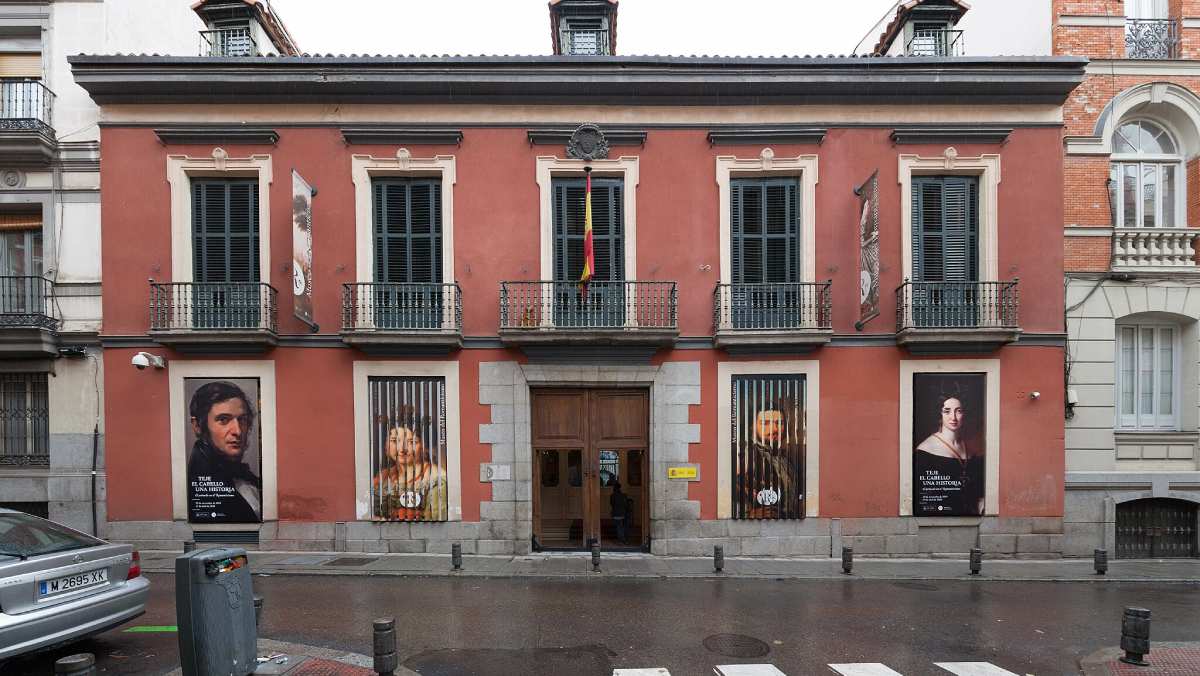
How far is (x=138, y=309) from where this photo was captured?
1179 cm

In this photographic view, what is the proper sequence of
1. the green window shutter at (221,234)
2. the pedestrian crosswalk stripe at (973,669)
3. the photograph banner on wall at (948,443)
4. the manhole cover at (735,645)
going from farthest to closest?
the green window shutter at (221,234) < the photograph banner on wall at (948,443) < the manhole cover at (735,645) < the pedestrian crosswalk stripe at (973,669)

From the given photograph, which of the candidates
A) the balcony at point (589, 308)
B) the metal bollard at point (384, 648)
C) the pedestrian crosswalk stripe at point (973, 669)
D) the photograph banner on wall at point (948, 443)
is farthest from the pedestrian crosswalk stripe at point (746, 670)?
the photograph banner on wall at point (948, 443)

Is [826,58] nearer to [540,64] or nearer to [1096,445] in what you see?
[540,64]

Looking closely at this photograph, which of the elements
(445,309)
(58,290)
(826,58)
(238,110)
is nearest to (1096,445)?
(826,58)

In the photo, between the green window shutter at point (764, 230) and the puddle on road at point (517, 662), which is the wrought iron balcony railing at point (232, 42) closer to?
the green window shutter at point (764, 230)

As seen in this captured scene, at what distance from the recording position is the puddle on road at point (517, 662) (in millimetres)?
6547

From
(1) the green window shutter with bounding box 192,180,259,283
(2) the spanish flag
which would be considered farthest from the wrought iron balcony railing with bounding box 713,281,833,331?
(1) the green window shutter with bounding box 192,180,259,283

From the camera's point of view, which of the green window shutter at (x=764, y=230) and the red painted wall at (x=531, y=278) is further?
the green window shutter at (x=764, y=230)

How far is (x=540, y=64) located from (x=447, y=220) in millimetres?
3783

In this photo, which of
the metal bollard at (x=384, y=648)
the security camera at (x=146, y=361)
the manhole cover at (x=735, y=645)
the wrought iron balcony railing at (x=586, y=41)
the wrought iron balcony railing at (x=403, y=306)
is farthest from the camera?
the wrought iron balcony railing at (x=586, y=41)

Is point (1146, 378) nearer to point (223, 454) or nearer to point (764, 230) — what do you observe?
point (764, 230)

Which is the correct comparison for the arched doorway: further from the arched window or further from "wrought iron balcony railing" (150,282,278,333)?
"wrought iron balcony railing" (150,282,278,333)

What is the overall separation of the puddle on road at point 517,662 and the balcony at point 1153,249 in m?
13.5

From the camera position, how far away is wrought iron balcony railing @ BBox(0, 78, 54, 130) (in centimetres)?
1212
